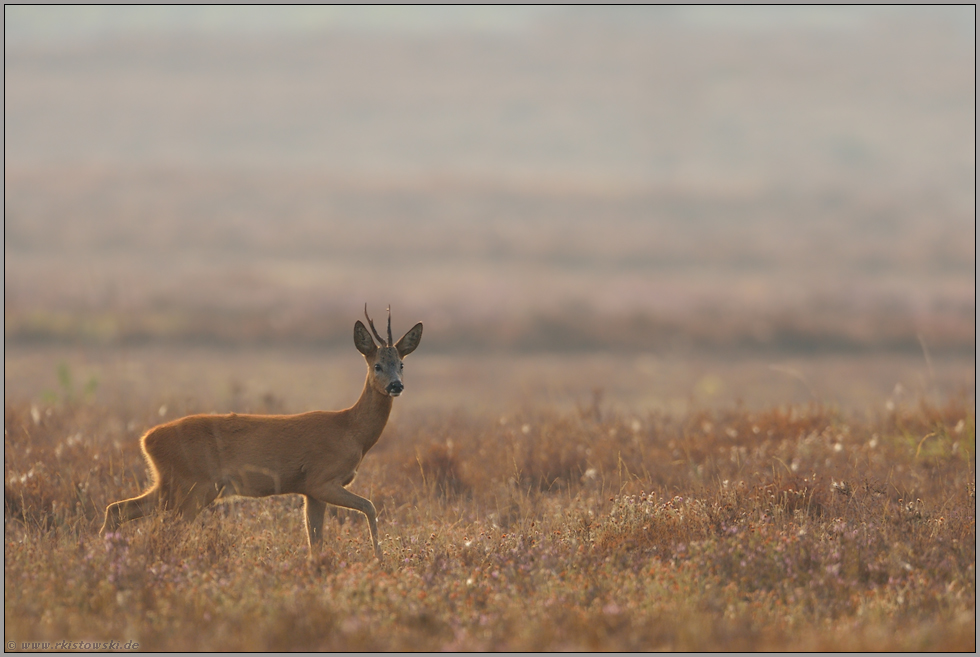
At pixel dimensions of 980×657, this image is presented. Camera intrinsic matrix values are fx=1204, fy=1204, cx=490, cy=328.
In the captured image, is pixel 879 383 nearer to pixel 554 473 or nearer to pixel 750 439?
pixel 750 439

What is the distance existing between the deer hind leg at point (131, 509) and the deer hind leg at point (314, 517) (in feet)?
3.77

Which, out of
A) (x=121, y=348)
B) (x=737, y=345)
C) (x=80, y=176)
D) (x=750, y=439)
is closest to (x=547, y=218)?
(x=80, y=176)

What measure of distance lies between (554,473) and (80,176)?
7657 centimetres

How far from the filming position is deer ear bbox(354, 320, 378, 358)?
30.6 feet

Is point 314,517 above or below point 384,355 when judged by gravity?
below

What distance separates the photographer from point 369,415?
371 inches

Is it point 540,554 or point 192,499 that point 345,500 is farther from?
point 540,554

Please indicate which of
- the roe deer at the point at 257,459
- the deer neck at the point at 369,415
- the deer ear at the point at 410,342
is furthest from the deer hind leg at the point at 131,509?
the deer ear at the point at 410,342

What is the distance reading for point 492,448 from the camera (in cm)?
1257

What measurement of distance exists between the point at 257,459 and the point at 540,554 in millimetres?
2228

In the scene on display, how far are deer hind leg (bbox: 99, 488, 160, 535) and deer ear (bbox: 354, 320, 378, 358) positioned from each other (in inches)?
74.5

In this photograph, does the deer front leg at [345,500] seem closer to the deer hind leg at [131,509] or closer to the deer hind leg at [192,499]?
the deer hind leg at [192,499]

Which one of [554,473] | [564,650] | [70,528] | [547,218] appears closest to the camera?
[564,650]

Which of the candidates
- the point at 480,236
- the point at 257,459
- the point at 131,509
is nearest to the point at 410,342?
the point at 257,459
